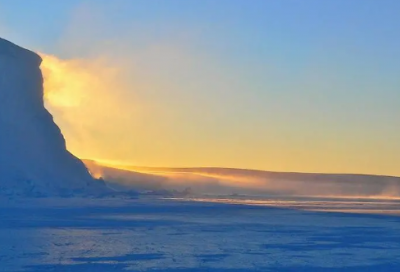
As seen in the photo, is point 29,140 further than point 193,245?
Yes

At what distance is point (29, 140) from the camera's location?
35062 millimetres

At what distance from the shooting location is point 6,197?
30312 millimetres

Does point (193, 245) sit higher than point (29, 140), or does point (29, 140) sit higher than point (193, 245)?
point (29, 140)

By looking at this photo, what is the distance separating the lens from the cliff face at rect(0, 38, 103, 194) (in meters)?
33.1

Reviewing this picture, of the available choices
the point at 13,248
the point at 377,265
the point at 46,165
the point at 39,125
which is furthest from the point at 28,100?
Result: the point at 377,265

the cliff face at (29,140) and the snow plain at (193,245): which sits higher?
the cliff face at (29,140)

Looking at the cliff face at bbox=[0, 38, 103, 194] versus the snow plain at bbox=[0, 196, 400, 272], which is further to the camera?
the cliff face at bbox=[0, 38, 103, 194]

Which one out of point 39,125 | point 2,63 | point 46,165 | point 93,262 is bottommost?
point 93,262

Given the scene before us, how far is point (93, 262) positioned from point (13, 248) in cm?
209

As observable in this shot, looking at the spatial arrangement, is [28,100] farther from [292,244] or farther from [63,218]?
[292,244]

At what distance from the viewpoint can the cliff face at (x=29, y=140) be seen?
109 feet

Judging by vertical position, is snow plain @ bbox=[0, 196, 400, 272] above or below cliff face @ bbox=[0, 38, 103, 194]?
below

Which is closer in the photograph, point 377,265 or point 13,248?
point 377,265

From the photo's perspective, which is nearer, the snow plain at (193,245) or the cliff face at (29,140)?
the snow plain at (193,245)
